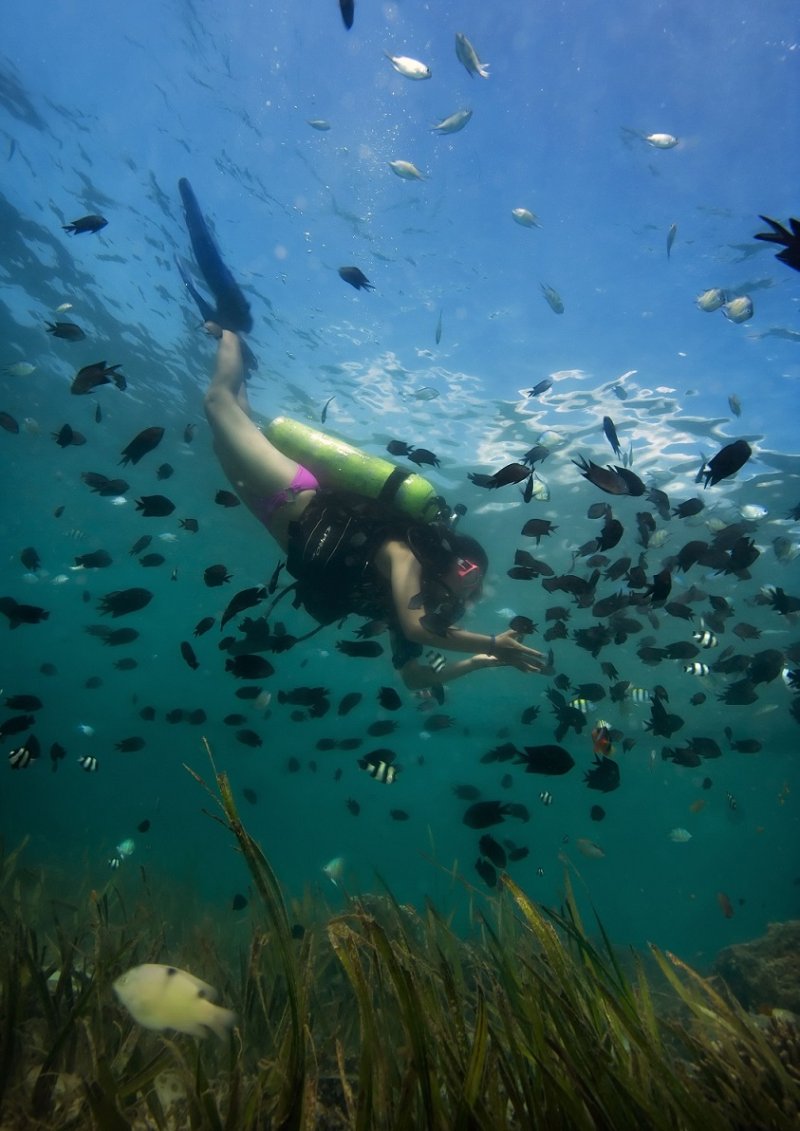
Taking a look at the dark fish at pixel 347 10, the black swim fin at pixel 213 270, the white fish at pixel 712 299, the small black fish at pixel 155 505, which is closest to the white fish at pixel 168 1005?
the small black fish at pixel 155 505

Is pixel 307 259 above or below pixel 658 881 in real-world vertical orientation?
below

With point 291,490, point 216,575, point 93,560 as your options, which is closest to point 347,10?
point 291,490

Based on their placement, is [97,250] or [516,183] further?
[97,250]

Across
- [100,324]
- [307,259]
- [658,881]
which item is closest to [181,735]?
[100,324]

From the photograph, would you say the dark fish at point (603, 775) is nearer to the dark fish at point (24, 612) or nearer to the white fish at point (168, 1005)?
the white fish at point (168, 1005)

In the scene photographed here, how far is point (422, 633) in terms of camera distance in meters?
6.29

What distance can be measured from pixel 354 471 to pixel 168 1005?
20.9 ft

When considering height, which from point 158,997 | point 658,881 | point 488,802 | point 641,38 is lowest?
point 158,997

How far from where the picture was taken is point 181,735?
6488 cm

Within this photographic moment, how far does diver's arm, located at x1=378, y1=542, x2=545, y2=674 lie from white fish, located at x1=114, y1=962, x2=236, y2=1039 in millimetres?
4038

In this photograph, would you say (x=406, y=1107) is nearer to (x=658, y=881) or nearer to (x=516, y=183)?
(x=516, y=183)

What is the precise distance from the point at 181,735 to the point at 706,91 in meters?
71.7

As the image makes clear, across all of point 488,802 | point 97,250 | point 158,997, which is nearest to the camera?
point 158,997

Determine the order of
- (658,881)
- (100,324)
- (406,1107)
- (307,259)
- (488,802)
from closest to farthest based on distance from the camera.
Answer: (406,1107) < (488,802) < (307,259) < (100,324) < (658,881)
